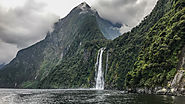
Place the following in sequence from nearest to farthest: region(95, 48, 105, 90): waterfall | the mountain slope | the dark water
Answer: the dark water < the mountain slope < region(95, 48, 105, 90): waterfall

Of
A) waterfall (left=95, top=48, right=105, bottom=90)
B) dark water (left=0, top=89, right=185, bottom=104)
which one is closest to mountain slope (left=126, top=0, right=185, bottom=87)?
dark water (left=0, top=89, right=185, bottom=104)

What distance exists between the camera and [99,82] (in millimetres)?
174500

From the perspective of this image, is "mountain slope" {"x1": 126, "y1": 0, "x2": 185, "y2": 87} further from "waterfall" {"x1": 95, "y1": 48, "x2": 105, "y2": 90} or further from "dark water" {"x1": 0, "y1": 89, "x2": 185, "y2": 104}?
"waterfall" {"x1": 95, "y1": 48, "x2": 105, "y2": 90}

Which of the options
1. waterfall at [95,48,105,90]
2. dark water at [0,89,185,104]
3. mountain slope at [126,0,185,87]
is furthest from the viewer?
waterfall at [95,48,105,90]

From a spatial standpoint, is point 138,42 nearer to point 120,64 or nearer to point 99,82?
point 120,64

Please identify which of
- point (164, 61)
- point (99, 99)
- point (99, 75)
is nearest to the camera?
point (99, 99)

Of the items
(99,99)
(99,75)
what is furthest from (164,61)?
(99,75)

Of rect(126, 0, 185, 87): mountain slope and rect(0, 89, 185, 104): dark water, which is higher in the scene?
rect(126, 0, 185, 87): mountain slope

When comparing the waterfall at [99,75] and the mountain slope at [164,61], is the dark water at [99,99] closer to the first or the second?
the mountain slope at [164,61]

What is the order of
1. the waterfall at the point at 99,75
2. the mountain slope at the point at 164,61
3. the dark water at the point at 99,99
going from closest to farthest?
the dark water at the point at 99,99 → the mountain slope at the point at 164,61 → the waterfall at the point at 99,75

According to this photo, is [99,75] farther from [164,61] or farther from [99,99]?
[99,99]

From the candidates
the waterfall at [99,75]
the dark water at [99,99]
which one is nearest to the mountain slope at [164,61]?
the dark water at [99,99]

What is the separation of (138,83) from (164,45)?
24.0m

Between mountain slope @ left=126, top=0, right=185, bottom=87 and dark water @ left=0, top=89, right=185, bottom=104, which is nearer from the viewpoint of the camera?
dark water @ left=0, top=89, right=185, bottom=104
